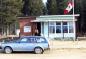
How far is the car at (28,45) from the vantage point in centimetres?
2714

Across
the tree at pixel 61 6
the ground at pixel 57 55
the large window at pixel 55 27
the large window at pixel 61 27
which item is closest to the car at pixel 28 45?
the ground at pixel 57 55

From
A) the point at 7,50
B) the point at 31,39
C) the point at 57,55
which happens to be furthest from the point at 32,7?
the point at 57,55

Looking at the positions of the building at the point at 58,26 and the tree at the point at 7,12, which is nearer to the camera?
the building at the point at 58,26

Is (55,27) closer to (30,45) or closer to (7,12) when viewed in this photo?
(7,12)

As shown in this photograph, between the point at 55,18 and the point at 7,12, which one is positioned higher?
the point at 7,12

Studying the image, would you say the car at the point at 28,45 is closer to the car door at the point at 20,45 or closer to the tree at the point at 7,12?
the car door at the point at 20,45

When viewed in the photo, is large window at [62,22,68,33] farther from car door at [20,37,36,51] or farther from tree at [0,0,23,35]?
car door at [20,37,36,51]

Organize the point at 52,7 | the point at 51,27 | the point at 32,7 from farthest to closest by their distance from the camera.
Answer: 1. the point at 52,7
2. the point at 32,7
3. the point at 51,27

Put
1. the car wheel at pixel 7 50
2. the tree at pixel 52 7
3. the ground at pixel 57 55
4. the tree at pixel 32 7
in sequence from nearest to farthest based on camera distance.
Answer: the ground at pixel 57 55 < the car wheel at pixel 7 50 < the tree at pixel 52 7 < the tree at pixel 32 7

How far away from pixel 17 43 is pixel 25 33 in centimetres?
2273

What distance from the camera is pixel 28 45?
27.2 metres

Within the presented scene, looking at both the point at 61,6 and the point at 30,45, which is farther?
the point at 61,6

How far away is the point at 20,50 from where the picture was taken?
27.3 m

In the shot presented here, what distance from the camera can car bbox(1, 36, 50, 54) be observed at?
27141mm
